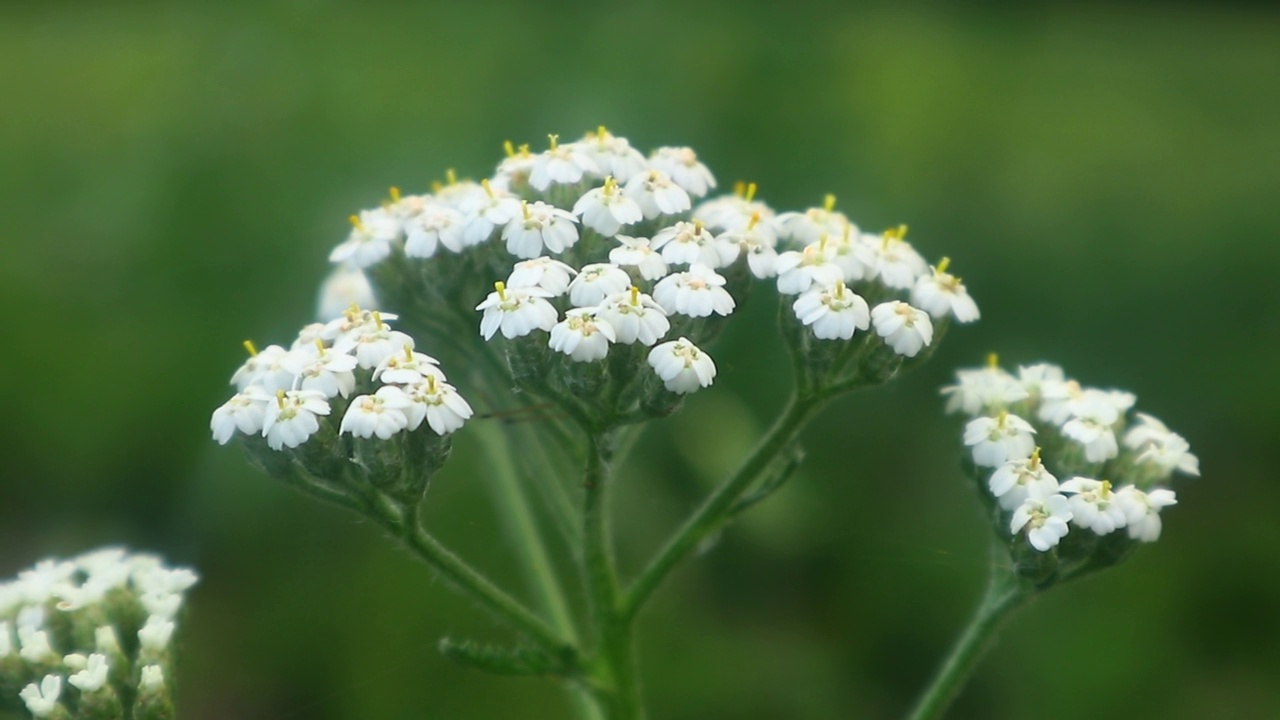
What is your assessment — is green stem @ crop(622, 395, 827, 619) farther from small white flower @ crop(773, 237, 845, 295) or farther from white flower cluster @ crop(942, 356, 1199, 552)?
white flower cluster @ crop(942, 356, 1199, 552)

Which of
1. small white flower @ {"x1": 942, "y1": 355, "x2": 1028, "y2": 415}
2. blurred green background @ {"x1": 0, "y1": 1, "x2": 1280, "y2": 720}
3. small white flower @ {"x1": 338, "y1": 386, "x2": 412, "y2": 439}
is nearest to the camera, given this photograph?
small white flower @ {"x1": 338, "y1": 386, "x2": 412, "y2": 439}

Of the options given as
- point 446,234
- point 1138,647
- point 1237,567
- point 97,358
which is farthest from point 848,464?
point 97,358

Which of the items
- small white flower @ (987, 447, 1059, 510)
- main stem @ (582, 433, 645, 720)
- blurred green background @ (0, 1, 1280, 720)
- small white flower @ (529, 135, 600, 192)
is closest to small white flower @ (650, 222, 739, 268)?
small white flower @ (529, 135, 600, 192)

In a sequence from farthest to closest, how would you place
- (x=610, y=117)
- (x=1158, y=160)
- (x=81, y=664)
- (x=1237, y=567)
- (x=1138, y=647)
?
(x=1158, y=160) < (x=610, y=117) < (x=1237, y=567) < (x=1138, y=647) < (x=81, y=664)

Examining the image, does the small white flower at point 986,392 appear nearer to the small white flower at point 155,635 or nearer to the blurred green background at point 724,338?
the blurred green background at point 724,338

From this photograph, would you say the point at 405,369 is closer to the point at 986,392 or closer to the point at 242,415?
the point at 242,415

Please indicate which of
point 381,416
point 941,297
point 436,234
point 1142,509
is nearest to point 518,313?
point 381,416

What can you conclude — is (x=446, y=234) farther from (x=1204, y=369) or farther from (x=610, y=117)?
(x=1204, y=369)

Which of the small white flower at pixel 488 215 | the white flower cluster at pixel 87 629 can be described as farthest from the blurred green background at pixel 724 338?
the small white flower at pixel 488 215
